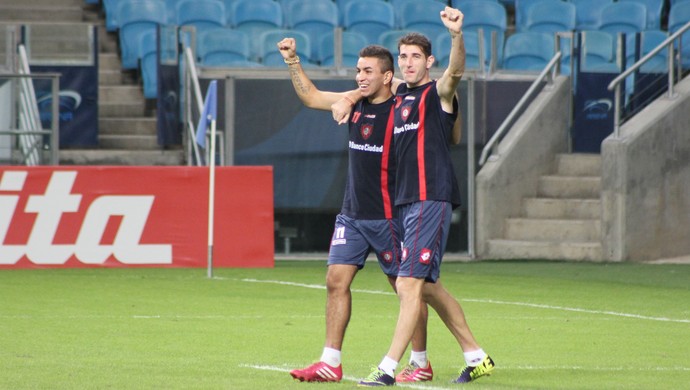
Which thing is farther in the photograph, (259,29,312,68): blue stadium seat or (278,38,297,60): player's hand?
(259,29,312,68): blue stadium seat

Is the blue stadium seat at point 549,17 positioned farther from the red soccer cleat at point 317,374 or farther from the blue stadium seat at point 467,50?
the red soccer cleat at point 317,374

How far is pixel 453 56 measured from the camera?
7379 mm

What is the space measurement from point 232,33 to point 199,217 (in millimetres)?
5603

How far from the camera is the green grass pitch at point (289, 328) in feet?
26.6

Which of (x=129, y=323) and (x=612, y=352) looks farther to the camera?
(x=129, y=323)

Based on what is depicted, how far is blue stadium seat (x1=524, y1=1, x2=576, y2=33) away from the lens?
2498 centimetres

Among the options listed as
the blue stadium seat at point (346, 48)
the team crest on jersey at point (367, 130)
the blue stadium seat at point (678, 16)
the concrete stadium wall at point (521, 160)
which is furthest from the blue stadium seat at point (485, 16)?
the team crest on jersey at point (367, 130)

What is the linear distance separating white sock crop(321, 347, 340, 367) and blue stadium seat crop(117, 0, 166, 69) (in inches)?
631

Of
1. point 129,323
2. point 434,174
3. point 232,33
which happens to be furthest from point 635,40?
point 434,174

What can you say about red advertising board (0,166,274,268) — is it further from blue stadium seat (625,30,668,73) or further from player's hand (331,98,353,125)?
player's hand (331,98,353,125)

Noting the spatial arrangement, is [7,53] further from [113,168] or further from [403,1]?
[403,1]

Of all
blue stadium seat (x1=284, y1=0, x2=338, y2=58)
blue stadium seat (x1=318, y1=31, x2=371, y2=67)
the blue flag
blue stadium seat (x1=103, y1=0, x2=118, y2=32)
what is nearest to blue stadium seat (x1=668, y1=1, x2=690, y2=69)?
blue stadium seat (x1=318, y1=31, x2=371, y2=67)

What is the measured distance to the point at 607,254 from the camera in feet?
66.1

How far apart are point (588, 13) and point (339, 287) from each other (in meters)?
18.3
